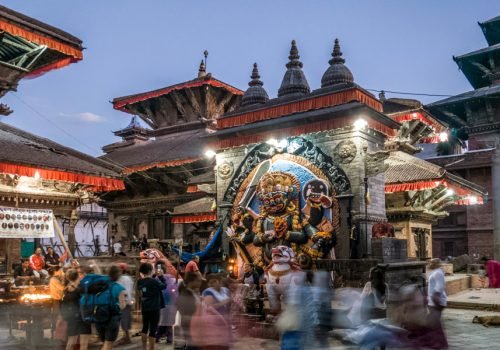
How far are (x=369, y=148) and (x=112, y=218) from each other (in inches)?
749

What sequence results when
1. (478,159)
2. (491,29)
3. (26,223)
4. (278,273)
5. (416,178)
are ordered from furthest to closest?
(491,29)
(478,159)
(416,178)
(26,223)
(278,273)

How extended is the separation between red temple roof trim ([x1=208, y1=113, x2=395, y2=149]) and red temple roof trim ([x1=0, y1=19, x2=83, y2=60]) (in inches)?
256

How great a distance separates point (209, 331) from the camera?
6.58 meters

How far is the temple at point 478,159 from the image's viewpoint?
101 feet

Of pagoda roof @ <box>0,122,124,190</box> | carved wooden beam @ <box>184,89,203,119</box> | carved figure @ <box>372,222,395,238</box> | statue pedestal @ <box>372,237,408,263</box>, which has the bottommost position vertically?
statue pedestal @ <box>372,237,408,263</box>

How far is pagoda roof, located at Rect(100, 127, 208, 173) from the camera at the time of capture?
83.1 feet

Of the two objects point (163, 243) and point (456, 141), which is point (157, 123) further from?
point (456, 141)

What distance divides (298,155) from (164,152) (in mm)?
12174

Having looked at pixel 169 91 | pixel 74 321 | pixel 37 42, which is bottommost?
pixel 74 321

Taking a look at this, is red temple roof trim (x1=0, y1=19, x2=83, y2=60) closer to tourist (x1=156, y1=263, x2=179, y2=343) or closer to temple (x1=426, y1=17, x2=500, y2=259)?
tourist (x1=156, y1=263, x2=179, y2=343)

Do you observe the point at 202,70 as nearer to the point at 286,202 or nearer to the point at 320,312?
the point at 286,202

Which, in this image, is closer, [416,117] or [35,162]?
[35,162]

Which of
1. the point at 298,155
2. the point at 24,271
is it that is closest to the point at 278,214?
the point at 298,155

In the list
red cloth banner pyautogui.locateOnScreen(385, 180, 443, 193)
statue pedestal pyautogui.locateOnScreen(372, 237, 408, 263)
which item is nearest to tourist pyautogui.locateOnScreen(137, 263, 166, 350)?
statue pedestal pyautogui.locateOnScreen(372, 237, 408, 263)
